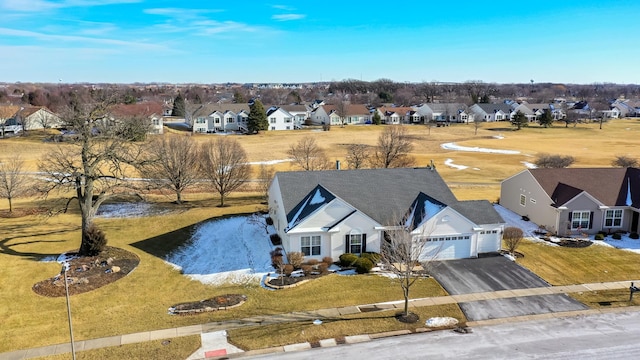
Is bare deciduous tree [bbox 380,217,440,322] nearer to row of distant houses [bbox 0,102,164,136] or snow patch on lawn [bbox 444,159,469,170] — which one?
snow patch on lawn [bbox 444,159,469,170]

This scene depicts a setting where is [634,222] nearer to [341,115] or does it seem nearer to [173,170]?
[173,170]

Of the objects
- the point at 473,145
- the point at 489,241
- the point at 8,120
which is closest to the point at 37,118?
the point at 8,120

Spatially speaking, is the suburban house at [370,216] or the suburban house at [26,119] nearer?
the suburban house at [370,216]

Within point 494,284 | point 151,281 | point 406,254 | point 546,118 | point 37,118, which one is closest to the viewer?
point 406,254

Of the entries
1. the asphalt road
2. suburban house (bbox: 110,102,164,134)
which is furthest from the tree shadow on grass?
suburban house (bbox: 110,102,164,134)

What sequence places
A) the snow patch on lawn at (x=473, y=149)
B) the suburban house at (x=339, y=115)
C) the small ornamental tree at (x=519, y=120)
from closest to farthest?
the snow patch on lawn at (x=473, y=149) < the small ornamental tree at (x=519, y=120) < the suburban house at (x=339, y=115)

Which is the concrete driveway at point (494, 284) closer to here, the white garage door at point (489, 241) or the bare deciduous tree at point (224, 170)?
the white garage door at point (489, 241)

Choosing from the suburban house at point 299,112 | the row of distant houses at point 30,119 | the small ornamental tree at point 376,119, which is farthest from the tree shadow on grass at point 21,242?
the small ornamental tree at point 376,119
